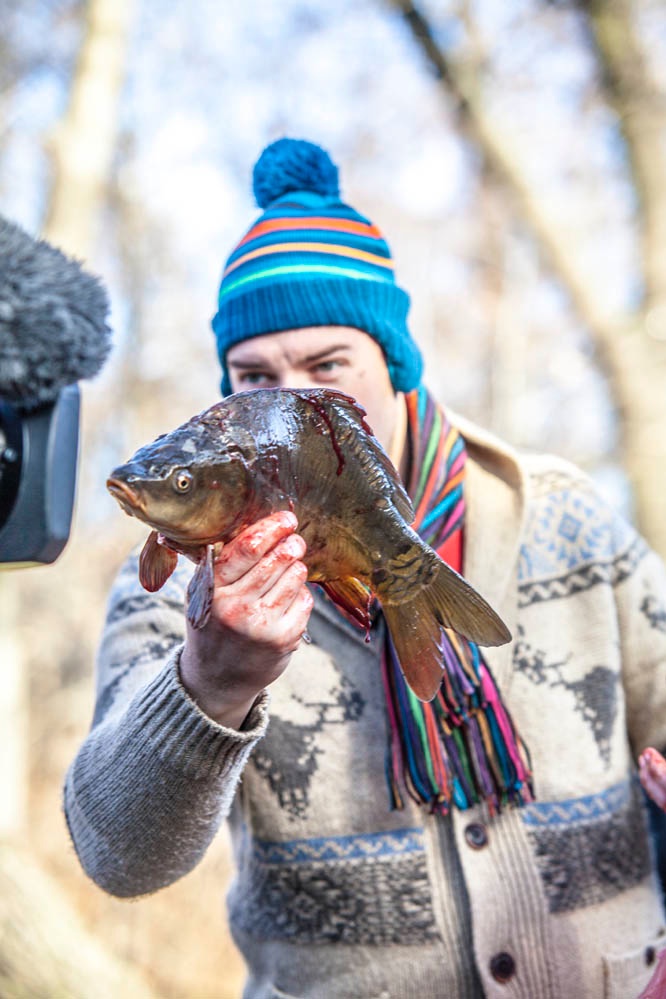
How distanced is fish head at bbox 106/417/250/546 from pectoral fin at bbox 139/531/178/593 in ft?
0.22

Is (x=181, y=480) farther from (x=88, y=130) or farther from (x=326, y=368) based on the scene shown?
(x=88, y=130)

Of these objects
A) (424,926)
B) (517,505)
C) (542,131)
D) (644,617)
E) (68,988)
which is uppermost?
(542,131)

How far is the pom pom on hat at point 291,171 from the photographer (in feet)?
6.63

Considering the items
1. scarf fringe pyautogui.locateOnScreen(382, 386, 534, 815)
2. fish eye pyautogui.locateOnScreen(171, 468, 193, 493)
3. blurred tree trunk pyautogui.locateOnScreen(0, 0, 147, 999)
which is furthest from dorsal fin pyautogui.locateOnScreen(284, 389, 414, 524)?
blurred tree trunk pyautogui.locateOnScreen(0, 0, 147, 999)

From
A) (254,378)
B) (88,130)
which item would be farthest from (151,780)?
(88,130)

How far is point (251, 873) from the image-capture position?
1.98m

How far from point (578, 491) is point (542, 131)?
28.2 feet

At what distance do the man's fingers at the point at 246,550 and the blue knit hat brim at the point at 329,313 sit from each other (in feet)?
2.57

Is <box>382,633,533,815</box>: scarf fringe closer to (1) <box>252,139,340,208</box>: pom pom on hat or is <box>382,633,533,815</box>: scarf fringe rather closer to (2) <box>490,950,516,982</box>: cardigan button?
(2) <box>490,950,516,982</box>: cardigan button

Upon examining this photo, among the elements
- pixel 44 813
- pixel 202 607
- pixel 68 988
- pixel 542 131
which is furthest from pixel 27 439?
pixel 542 131

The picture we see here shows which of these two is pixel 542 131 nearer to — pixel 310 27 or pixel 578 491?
pixel 310 27

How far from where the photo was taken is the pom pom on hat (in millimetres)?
2021

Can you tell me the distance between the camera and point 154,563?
1144mm

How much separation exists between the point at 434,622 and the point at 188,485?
1.34 feet
